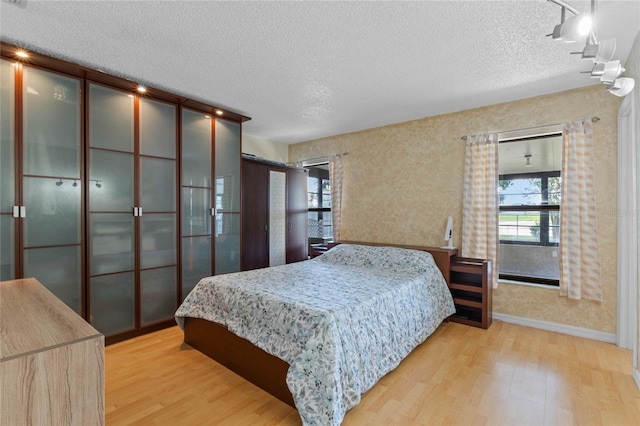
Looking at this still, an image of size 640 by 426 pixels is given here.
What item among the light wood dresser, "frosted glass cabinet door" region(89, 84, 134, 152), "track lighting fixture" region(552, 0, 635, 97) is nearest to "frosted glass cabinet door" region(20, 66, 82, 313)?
"frosted glass cabinet door" region(89, 84, 134, 152)

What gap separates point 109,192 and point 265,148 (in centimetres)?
275

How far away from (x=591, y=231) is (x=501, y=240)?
843 millimetres

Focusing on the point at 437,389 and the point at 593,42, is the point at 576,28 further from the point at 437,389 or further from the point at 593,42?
the point at 437,389

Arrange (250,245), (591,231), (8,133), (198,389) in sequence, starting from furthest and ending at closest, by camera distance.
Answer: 1. (250,245)
2. (591,231)
3. (8,133)
4. (198,389)

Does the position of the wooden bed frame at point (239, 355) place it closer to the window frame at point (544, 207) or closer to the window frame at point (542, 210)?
the window frame at point (542, 210)

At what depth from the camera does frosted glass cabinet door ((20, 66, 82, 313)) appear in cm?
242

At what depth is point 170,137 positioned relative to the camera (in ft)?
10.8

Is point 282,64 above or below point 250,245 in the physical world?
above

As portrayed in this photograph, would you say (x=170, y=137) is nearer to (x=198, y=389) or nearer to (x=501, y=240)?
(x=198, y=389)

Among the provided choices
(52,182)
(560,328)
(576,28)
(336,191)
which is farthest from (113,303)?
(560,328)

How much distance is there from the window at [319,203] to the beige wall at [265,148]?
0.59m

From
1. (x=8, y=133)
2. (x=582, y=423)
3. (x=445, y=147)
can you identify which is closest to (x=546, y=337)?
(x=582, y=423)

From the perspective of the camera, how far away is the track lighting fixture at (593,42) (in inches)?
53.3

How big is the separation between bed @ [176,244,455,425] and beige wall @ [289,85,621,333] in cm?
87
